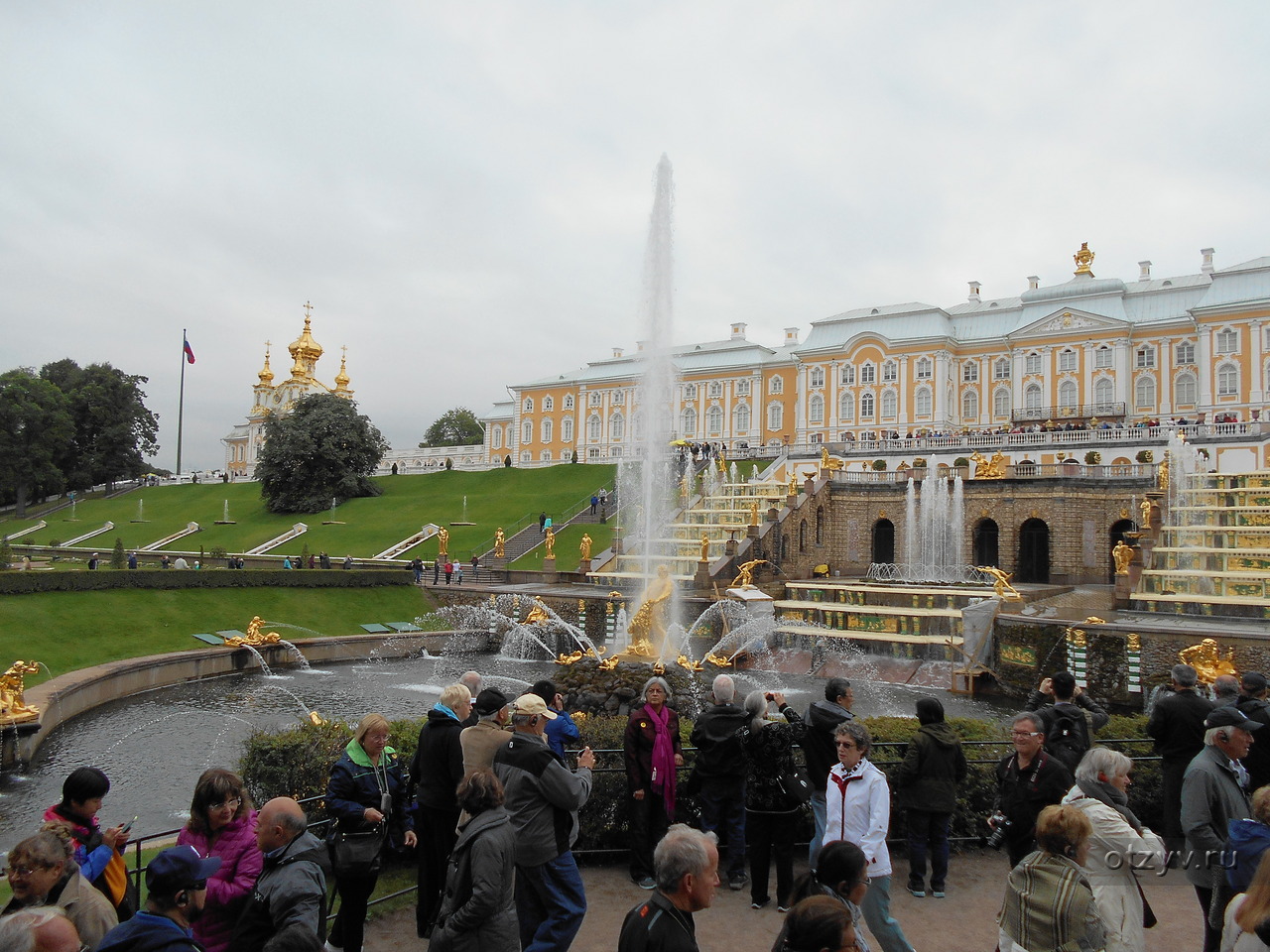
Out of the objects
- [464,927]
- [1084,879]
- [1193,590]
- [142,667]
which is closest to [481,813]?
[464,927]

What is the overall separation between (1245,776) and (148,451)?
79597 mm

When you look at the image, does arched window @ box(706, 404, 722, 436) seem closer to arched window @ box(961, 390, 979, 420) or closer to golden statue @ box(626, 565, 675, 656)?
arched window @ box(961, 390, 979, 420)

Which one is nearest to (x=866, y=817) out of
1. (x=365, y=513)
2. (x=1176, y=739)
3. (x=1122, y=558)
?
(x=1176, y=739)

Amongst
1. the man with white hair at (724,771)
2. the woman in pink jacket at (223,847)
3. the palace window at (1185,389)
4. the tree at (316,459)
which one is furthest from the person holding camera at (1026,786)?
the palace window at (1185,389)

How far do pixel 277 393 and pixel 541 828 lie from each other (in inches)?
3459

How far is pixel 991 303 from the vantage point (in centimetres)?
6341

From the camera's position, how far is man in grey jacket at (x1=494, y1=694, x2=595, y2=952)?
527 cm

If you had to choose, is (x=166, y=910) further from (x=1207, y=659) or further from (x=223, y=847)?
(x=1207, y=659)

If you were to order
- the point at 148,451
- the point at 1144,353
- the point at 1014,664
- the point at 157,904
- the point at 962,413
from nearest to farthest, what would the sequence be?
the point at 157,904 → the point at 1014,664 → the point at 1144,353 → the point at 962,413 → the point at 148,451

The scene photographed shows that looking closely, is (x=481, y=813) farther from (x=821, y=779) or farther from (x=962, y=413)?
(x=962, y=413)

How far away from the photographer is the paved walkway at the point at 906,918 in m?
6.08

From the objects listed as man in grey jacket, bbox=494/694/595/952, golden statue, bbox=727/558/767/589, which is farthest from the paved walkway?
golden statue, bbox=727/558/767/589

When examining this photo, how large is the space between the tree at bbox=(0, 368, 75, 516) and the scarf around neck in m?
64.4

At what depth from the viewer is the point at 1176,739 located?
20.9 ft
